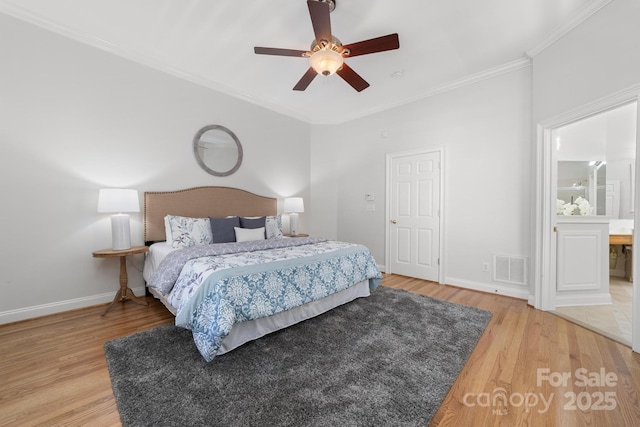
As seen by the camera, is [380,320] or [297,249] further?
[297,249]

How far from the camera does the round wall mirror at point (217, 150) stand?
3.58 meters

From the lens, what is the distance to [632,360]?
70.9 inches

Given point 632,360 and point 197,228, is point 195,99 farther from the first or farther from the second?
point 632,360

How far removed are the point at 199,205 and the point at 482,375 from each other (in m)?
3.54

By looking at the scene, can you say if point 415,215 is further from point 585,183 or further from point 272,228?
point 585,183

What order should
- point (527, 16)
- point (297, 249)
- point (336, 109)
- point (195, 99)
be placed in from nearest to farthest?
point (527, 16), point (297, 249), point (195, 99), point (336, 109)

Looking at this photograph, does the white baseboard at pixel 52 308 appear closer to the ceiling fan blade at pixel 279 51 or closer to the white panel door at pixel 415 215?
the ceiling fan blade at pixel 279 51

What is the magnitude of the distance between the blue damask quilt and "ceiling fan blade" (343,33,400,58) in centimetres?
188

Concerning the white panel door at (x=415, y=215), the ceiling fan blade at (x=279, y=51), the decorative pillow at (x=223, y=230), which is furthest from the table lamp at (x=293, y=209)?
the ceiling fan blade at (x=279, y=51)

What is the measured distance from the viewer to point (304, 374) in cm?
164

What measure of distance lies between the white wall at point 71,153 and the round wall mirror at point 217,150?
0.12 meters

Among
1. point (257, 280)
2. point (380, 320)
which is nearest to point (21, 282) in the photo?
point (257, 280)

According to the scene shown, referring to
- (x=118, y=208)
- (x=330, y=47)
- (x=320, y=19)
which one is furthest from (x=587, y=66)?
(x=118, y=208)

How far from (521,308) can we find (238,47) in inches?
169
